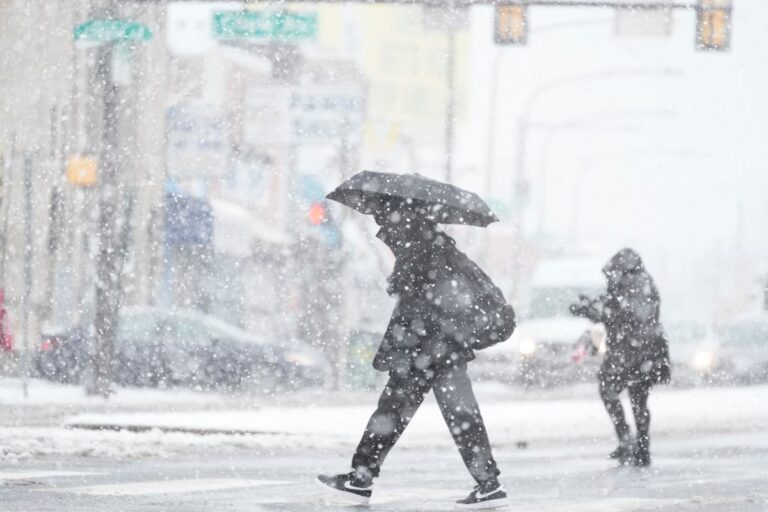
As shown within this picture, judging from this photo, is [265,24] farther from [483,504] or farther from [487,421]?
[483,504]

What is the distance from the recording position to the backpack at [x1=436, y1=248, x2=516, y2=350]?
889 centimetres

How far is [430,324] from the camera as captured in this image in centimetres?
896

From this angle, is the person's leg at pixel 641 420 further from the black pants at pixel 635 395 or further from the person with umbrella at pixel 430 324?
the person with umbrella at pixel 430 324

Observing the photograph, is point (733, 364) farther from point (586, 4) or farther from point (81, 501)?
point (81, 501)

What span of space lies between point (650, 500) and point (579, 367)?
51.9 ft

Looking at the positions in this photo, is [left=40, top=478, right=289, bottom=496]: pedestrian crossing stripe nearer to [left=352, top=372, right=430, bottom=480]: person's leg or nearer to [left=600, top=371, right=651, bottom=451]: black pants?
[left=352, top=372, right=430, bottom=480]: person's leg

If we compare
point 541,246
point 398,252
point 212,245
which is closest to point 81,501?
point 398,252

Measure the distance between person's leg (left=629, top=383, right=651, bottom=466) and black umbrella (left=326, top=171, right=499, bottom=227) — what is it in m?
3.89

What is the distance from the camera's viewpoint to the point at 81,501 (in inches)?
360

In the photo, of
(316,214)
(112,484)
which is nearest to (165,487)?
(112,484)

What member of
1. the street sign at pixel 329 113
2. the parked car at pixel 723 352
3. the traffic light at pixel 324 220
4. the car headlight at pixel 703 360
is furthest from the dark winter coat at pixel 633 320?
the car headlight at pixel 703 360

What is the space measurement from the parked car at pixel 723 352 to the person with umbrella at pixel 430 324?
19285mm

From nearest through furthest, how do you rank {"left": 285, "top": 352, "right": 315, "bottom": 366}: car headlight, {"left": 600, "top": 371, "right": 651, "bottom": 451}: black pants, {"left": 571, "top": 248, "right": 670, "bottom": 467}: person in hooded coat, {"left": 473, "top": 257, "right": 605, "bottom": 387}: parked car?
{"left": 571, "top": 248, "right": 670, "bottom": 467}: person in hooded coat, {"left": 600, "top": 371, "right": 651, "bottom": 451}: black pants, {"left": 285, "top": 352, "right": 315, "bottom": 366}: car headlight, {"left": 473, "top": 257, "right": 605, "bottom": 387}: parked car

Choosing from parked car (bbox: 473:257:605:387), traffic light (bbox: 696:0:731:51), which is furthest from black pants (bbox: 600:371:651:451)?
parked car (bbox: 473:257:605:387)
